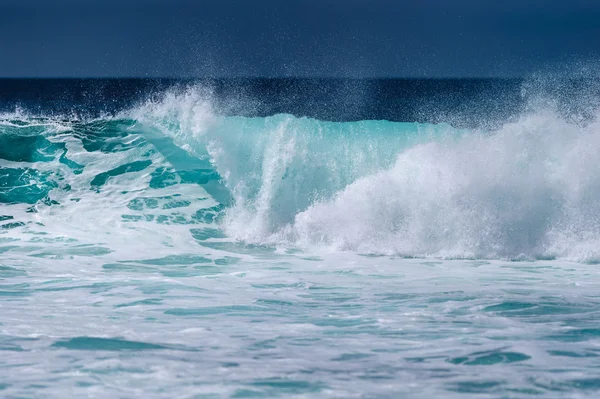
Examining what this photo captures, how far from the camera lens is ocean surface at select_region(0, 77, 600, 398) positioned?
13.8 ft

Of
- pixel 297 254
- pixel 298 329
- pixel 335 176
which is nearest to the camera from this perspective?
pixel 298 329

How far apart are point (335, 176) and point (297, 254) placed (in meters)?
2.56

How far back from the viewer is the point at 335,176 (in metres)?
11.4

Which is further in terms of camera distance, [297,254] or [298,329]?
[297,254]

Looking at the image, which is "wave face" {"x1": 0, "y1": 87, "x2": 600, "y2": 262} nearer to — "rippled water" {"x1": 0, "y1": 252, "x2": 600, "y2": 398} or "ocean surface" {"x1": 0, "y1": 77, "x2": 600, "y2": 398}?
"ocean surface" {"x1": 0, "y1": 77, "x2": 600, "y2": 398}

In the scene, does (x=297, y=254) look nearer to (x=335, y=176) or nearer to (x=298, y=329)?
(x=335, y=176)

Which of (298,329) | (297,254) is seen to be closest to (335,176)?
(297,254)

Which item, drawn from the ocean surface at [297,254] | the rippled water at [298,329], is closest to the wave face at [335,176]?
the ocean surface at [297,254]

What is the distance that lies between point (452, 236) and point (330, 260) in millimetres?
1767

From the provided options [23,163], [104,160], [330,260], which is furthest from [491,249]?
[23,163]

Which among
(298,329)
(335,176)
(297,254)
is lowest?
(298,329)

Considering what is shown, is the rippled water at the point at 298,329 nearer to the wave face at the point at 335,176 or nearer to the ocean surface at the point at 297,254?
the ocean surface at the point at 297,254

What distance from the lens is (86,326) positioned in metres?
5.23

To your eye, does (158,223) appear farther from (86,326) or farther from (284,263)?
(86,326)
